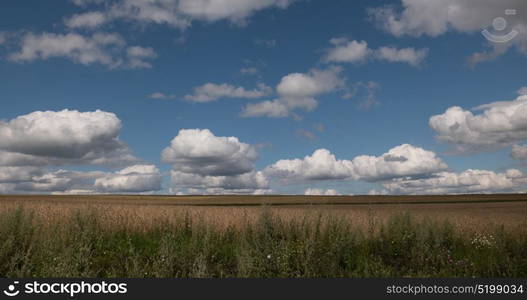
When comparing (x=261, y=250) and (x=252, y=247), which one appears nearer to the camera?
(x=261, y=250)

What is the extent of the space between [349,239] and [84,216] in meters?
10.8

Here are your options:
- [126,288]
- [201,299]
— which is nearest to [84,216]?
[126,288]

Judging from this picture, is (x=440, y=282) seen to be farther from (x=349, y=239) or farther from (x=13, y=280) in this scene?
(x=13, y=280)

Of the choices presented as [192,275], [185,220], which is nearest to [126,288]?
[192,275]

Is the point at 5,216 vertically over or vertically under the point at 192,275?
over

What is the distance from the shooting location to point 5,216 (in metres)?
14.6

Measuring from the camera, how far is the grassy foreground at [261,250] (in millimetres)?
11500

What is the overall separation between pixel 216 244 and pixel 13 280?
759 centimetres

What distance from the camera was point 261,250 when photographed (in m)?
13.7

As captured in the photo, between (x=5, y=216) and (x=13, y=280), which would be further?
(x=5, y=216)

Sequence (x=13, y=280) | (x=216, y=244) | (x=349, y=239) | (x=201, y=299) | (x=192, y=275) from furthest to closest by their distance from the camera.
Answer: (x=216, y=244) < (x=349, y=239) < (x=192, y=275) < (x=13, y=280) < (x=201, y=299)

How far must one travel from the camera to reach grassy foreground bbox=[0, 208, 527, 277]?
37.7ft

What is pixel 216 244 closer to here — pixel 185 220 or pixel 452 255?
pixel 185 220

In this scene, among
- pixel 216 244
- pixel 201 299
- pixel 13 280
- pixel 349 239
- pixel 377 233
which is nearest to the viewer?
pixel 201 299
